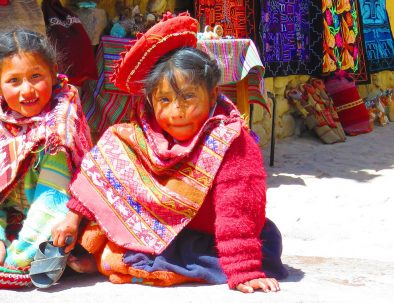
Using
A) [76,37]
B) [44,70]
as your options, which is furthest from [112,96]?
[44,70]

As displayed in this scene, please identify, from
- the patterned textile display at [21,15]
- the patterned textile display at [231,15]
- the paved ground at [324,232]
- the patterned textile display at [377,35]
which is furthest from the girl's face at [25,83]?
the patterned textile display at [377,35]

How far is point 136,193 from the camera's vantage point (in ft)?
8.54

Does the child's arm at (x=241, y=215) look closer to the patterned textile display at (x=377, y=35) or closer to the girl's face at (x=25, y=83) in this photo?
the girl's face at (x=25, y=83)

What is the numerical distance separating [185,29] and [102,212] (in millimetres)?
728

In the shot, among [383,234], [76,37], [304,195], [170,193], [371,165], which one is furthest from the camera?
[371,165]

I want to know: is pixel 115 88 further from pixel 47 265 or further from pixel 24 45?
pixel 47 265

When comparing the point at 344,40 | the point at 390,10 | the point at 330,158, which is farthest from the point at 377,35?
the point at 330,158

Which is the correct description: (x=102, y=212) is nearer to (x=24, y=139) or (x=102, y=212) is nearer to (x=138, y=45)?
(x=24, y=139)

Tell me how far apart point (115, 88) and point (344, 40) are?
3.45 metres

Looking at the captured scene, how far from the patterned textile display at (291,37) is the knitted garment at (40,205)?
160 inches

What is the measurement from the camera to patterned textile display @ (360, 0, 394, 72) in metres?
8.37

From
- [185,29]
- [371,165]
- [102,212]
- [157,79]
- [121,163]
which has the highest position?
[185,29]

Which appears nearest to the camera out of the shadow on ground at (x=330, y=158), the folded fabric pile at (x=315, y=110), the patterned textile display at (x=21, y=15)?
the patterned textile display at (x=21, y=15)

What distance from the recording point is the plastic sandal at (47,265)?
2547mm
